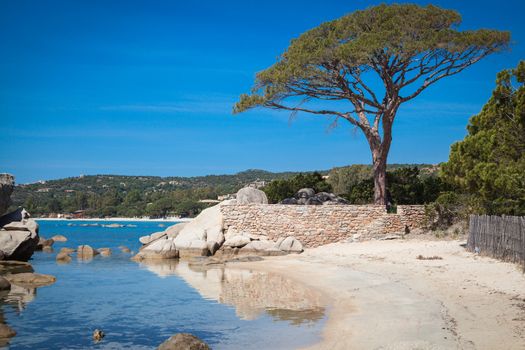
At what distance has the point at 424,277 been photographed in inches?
620

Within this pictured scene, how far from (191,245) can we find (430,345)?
65.4ft

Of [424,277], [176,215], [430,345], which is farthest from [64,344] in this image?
[176,215]

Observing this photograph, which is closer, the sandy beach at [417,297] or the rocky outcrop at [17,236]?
the sandy beach at [417,297]

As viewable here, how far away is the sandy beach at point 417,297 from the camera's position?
9.09 metres

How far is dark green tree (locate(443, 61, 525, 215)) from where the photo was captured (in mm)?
18016

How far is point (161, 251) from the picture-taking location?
90.5 ft

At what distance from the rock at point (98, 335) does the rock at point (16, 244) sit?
17.3m

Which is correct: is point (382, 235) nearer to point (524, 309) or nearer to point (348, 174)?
point (524, 309)

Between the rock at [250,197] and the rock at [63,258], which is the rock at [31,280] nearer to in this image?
the rock at [63,258]

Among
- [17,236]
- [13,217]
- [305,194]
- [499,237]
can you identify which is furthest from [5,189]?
[499,237]

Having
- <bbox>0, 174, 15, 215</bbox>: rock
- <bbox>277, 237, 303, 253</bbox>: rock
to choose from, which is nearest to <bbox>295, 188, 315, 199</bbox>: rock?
<bbox>277, 237, 303, 253</bbox>: rock

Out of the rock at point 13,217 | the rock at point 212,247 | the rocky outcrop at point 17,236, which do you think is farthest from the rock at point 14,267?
the rock at point 212,247

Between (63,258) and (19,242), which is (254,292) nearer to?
(19,242)

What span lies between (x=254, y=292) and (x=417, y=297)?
4991 millimetres
